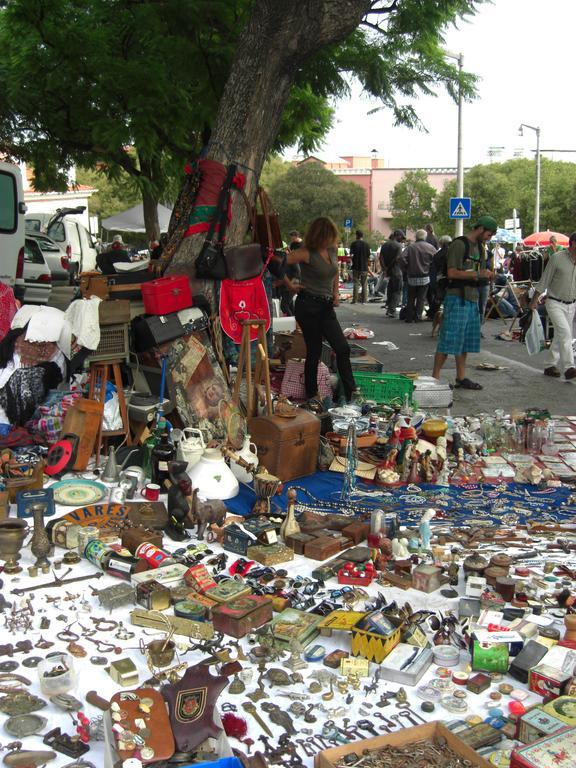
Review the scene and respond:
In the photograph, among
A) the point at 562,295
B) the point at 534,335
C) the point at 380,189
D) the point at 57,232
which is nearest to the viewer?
the point at 562,295

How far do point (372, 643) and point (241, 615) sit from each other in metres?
0.56

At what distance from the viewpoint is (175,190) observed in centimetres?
1416

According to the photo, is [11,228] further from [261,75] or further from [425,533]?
[425,533]

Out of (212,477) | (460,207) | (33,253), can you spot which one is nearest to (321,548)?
(212,477)

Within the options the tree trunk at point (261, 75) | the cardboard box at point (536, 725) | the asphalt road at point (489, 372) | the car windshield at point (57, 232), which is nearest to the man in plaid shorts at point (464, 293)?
the asphalt road at point (489, 372)

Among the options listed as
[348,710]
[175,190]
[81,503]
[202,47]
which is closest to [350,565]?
[348,710]

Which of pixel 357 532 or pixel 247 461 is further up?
pixel 247 461

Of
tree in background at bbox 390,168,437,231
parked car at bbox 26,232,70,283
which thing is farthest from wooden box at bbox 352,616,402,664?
tree in background at bbox 390,168,437,231

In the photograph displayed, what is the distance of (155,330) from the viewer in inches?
239

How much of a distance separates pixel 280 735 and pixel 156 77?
8.63 metres

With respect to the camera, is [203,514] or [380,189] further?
[380,189]

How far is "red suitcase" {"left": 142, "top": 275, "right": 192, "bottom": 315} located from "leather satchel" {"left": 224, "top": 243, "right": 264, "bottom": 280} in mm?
529

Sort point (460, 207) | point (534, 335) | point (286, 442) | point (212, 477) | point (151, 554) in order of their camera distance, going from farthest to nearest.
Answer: point (460, 207), point (534, 335), point (286, 442), point (212, 477), point (151, 554)

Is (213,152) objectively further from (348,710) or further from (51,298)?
(51,298)
